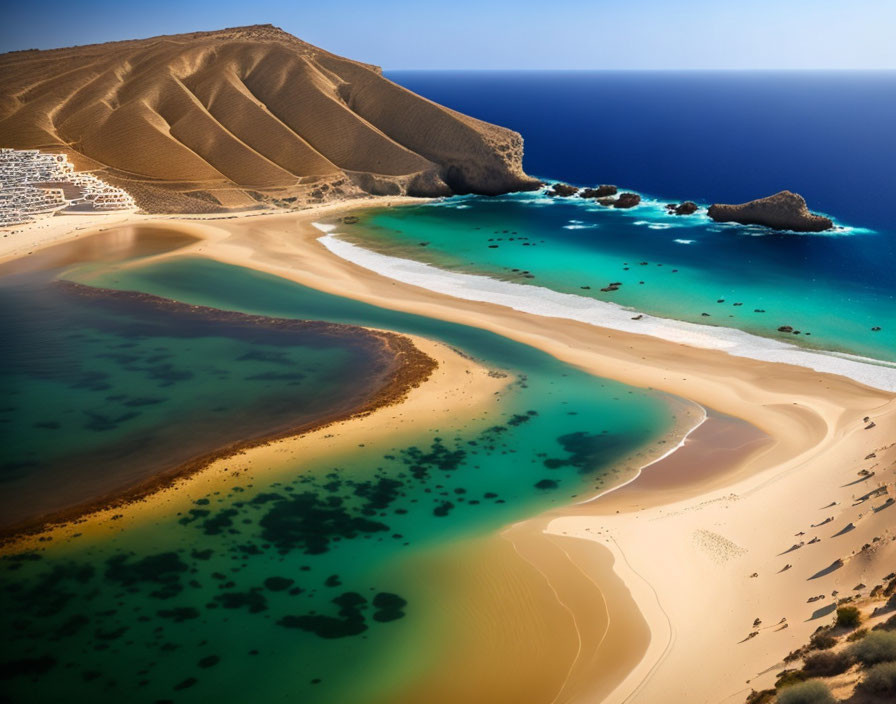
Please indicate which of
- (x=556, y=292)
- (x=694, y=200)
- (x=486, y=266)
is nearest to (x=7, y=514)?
(x=556, y=292)

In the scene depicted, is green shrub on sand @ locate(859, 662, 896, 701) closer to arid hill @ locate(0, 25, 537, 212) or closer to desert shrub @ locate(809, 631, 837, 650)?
desert shrub @ locate(809, 631, 837, 650)

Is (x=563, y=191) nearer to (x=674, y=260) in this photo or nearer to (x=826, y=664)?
(x=674, y=260)

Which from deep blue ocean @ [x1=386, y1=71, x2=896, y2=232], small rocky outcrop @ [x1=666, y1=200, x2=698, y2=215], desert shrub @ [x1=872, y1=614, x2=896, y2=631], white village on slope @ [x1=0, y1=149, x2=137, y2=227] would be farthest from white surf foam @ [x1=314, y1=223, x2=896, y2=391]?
→ deep blue ocean @ [x1=386, y1=71, x2=896, y2=232]

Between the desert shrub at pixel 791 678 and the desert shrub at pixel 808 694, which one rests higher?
the desert shrub at pixel 808 694

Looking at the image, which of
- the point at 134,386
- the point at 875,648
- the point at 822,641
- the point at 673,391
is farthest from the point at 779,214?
the point at 875,648

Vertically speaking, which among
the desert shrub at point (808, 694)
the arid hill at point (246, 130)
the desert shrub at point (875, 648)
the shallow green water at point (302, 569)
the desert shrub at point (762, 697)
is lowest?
the shallow green water at point (302, 569)

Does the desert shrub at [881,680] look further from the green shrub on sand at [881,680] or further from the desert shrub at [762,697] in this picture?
the desert shrub at [762,697]

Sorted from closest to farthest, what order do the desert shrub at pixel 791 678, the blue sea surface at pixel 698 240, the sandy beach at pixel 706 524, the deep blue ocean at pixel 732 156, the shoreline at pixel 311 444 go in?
the desert shrub at pixel 791 678
the sandy beach at pixel 706 524
the shoreline at pixel 311 444
the blue sea surface at pixel 698 240
the deep blue ocean at pixel 732 156

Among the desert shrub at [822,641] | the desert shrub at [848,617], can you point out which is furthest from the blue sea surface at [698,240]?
the desert shrub at [822,641]
